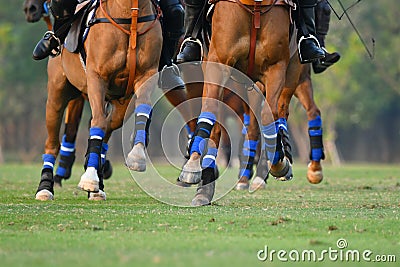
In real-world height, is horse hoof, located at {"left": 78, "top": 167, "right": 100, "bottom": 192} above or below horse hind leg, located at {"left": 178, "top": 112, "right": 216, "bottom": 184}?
below

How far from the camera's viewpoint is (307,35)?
12.1m

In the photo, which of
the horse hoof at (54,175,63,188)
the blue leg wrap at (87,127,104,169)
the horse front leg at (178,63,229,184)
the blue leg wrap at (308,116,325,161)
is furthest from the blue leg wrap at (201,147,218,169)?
the horse hoof at (54,175,63,188)

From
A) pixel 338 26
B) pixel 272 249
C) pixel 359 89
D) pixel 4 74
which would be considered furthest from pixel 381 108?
pixel 272 249

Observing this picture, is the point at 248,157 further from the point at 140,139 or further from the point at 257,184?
the point at 140,139

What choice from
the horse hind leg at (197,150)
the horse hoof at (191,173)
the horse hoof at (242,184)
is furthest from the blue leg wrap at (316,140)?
the horse hoof at (191,173)

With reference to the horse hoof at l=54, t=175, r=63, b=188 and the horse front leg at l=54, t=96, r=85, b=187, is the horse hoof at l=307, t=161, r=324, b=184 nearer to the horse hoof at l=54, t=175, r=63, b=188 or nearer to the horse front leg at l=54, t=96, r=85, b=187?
the horse front leg at l=54, t=96, r=85, b=187

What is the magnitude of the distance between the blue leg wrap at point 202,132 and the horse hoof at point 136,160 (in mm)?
565

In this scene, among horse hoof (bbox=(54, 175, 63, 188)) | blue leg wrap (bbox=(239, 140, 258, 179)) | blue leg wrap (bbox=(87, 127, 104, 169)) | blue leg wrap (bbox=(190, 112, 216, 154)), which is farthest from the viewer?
blue leg wrap (bbox=(239, 140, 258, 179))

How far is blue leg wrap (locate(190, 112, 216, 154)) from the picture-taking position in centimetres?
1125

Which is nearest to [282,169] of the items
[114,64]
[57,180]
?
[114,64]

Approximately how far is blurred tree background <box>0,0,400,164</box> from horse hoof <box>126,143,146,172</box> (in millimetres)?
40470

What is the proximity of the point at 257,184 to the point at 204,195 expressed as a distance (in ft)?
14.8

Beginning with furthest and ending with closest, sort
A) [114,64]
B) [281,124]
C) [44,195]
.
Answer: [44,195] → [281,124] → [114,64]

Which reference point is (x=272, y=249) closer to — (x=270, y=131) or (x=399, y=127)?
(x=270, y=131)
